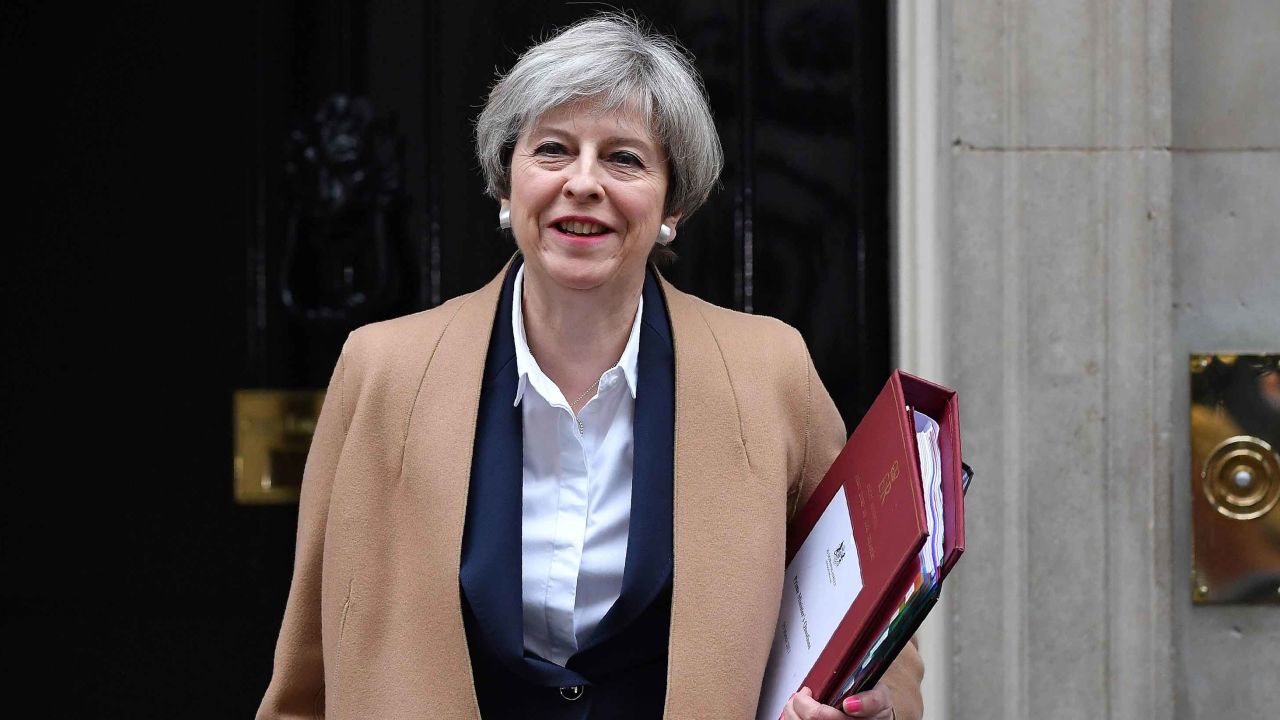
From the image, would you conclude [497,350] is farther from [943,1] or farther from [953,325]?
[943,1]

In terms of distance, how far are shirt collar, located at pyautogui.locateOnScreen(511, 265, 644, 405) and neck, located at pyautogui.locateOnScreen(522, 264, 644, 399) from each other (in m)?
0.01

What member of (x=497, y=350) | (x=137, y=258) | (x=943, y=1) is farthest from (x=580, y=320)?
(x=137, y=258)

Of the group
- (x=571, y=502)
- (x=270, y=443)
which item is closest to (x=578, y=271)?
(x=571, y=502)

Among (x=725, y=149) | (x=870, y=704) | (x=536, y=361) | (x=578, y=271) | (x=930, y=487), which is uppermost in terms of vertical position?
(x=725, y=149)

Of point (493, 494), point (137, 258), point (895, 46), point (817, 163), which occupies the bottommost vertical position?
point (493, 494)

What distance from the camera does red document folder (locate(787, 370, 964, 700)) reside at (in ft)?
3.79

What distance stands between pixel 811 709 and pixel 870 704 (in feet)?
0.24

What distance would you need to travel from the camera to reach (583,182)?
142 centimetres

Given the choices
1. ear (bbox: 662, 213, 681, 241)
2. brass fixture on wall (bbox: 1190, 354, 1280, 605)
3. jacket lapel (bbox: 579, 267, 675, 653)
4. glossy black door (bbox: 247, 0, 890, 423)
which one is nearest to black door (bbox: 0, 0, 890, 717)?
glossy black door (bbox: 247, 0, 890, 423)

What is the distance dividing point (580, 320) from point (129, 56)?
→ 50.4 inches

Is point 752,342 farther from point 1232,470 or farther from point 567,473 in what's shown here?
point 1232,470

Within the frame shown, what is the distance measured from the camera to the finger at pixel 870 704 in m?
1.28

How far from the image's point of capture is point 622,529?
1471 millimetres

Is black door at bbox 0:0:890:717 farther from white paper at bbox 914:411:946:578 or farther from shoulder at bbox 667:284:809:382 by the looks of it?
white paper at bbox 914:411:946:578
